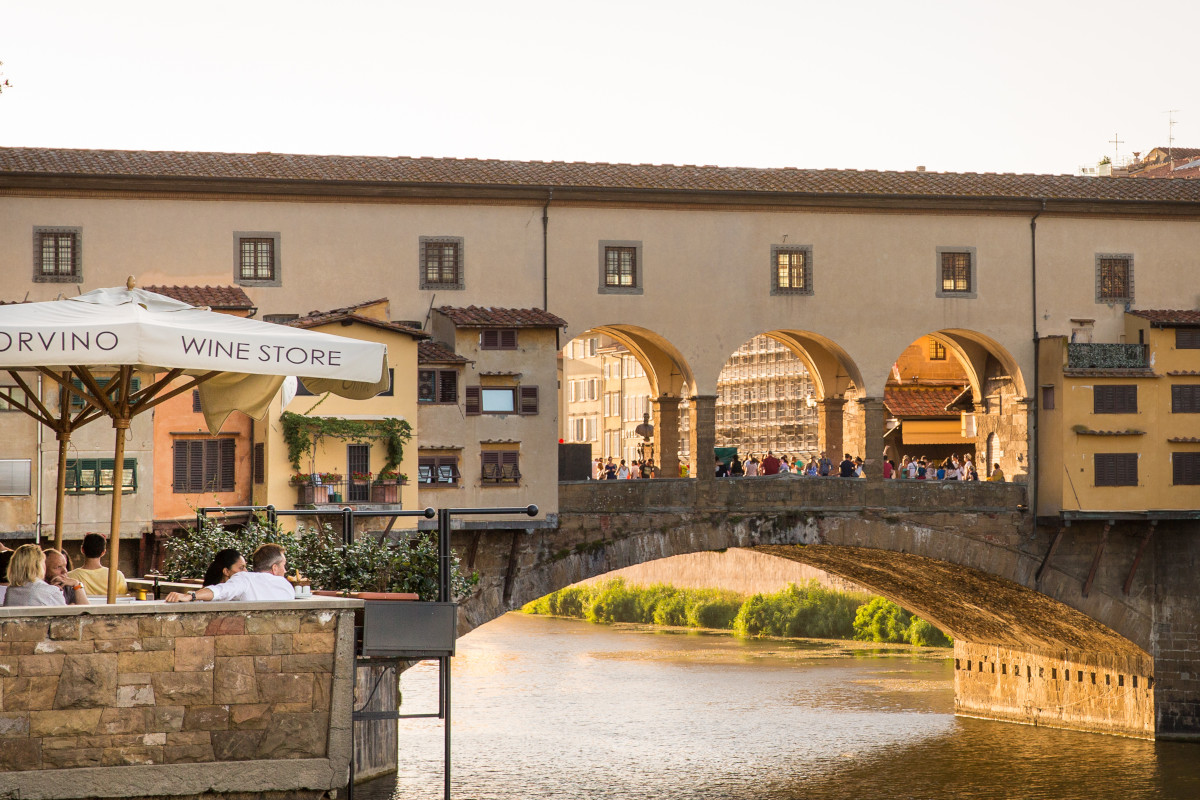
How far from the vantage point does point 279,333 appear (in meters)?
11.1

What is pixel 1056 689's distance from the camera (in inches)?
1410

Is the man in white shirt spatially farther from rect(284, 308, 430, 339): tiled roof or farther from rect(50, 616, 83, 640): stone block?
rect(284, 308, 430, 339): tiled roof

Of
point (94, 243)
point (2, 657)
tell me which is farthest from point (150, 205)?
point (2, 657)

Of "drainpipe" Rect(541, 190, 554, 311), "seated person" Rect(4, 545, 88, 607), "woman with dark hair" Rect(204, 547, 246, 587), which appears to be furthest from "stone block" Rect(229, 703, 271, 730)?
"drainpipe" Rect(541, 190, 554, 311)

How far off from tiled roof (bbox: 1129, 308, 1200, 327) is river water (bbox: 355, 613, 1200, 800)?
7.94 metres

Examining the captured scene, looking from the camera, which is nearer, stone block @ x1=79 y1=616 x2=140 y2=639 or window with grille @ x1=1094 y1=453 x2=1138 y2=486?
stone block @ x1=79 y1=616 x2=140 y2=639

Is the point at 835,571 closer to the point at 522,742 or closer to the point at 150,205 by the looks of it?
the point at 522,742

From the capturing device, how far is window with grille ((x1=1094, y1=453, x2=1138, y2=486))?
32.0 meters

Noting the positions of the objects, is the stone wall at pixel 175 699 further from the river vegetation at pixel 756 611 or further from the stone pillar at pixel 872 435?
the river vegetation at pixel 756 611

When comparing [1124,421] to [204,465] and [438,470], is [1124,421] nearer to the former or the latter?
[438,470]

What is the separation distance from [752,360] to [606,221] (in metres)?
30.1

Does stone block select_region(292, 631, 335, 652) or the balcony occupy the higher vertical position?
the balcony

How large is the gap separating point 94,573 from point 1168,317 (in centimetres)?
2458

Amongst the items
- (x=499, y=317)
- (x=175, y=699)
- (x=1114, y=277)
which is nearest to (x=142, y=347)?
(x=175, y=699)
